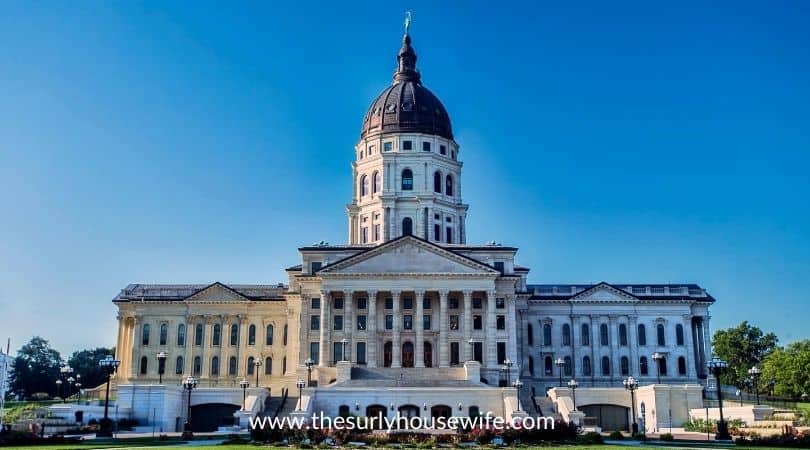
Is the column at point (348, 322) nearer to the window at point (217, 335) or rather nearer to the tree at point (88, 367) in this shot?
the window at point (217, 335)

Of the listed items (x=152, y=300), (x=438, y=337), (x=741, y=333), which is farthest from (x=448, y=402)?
(x=741, y=333)

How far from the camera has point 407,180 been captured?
90.3 meters

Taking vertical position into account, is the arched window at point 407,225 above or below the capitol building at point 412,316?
above

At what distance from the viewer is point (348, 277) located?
77.4 m

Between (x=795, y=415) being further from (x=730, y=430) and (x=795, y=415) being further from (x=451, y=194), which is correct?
(x=451, y=194)

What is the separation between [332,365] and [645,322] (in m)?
34.1

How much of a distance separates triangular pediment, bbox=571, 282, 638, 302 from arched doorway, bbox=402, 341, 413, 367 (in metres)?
20.5

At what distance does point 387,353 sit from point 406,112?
2766cm

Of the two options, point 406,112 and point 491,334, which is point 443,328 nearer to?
point 491,334

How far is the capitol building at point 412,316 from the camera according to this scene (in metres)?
76.9

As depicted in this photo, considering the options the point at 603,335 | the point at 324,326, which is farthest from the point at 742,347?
the point at 324,326

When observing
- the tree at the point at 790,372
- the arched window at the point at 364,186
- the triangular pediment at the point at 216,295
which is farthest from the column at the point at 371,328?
the tree at the point at 790,372

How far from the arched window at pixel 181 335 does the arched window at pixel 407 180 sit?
2721 cm

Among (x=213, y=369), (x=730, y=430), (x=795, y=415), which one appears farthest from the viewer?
(x=213, y=369)
